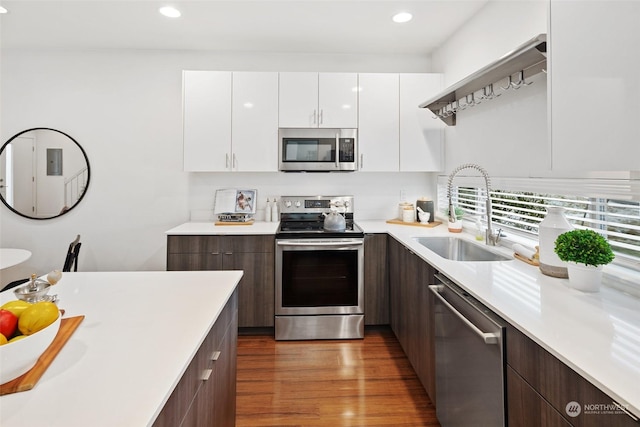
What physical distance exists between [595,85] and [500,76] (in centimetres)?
100

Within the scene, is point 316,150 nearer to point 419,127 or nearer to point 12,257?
point 419,127

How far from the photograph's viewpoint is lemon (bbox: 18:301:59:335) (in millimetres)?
767

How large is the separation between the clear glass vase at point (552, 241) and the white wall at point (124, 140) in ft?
6.79

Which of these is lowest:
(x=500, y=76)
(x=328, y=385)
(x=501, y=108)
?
(x=328, y=385)

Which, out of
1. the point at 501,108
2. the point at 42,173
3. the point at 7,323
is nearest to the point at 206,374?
the point at 7,323

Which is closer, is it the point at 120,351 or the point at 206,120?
the point at 120,351

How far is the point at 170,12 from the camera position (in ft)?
8.57

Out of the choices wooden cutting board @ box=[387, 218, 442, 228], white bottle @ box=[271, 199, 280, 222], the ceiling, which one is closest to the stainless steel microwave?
white bottle @ box=[271, 199, 280, 222]

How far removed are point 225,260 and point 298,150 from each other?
119 centimetres

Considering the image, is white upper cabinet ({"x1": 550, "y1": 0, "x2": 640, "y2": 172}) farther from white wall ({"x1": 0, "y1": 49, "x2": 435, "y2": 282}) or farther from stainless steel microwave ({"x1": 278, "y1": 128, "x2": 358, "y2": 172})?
white wall ({"x1": 0, "y1": 49, "x2": 435, "y2": 282})

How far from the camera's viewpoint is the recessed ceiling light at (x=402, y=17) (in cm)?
262

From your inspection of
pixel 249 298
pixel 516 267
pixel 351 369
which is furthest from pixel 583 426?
pixel 249 298

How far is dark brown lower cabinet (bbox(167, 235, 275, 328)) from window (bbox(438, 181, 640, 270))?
180 cm

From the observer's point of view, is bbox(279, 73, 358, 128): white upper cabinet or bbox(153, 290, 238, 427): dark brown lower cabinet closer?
bbox(153, 290, 238, 427): dark brown lower cabinet
